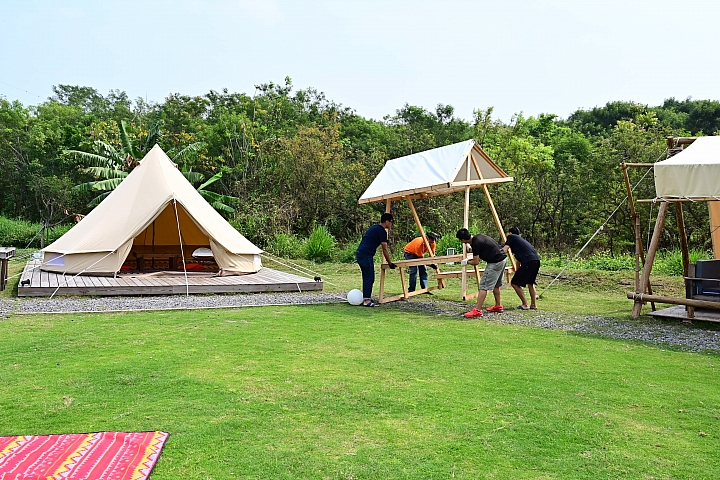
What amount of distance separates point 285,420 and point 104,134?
75.3 feet

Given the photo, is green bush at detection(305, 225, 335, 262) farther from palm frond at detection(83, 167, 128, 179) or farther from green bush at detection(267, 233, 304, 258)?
palm frond at detection(83, 167, 128, 179)

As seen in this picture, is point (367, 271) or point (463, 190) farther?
point (463, 190)

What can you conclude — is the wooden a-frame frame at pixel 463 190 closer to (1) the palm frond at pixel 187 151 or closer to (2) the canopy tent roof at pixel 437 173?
(2) the canopy tent roof at pixel 437 173

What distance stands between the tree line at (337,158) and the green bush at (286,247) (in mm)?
1155

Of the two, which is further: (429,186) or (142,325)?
(429,186)

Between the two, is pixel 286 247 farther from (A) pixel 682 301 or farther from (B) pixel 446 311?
(A) pixel 682 301

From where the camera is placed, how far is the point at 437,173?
30.0 ft

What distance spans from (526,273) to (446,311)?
125 centimetres

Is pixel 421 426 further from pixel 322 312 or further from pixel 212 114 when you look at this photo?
pixel 212 114

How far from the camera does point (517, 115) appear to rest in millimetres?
27781

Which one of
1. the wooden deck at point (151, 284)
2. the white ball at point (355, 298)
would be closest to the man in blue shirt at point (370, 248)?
the white ball at point (355, 298)

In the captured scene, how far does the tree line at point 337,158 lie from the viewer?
15898 millimetres

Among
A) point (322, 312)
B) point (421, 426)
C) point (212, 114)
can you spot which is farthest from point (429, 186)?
point (212, 114)

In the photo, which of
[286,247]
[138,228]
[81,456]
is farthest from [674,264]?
[81,456]
